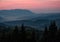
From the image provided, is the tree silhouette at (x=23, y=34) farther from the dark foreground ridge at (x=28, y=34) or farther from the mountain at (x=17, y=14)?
the mountain at (x=17, y=14)

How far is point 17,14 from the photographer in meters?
1.81

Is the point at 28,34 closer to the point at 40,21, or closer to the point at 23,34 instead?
the point at 23,34

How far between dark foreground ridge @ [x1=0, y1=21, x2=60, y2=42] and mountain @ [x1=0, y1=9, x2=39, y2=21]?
0.13 metres

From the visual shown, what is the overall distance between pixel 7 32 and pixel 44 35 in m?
0.54

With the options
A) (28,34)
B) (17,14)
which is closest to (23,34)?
(28,34)

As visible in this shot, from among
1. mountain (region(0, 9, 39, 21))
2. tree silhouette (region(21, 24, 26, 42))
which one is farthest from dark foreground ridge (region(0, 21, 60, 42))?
mountain (region(0, 9, 39, 21))

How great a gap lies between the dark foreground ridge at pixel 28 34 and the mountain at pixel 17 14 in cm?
13

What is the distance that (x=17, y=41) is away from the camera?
1817 millimetres

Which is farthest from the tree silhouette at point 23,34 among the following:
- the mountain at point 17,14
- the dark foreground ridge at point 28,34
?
the mountain at point 17,14

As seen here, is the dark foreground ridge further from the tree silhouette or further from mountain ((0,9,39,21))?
mountain ((0,9,39,21))

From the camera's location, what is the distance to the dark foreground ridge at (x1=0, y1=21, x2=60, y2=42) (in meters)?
1.78

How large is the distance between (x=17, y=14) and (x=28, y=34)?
0.33 meters

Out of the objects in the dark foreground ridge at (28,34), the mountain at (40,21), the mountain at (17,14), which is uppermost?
the mountain at (17,14)

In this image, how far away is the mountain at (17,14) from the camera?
1799 mm
